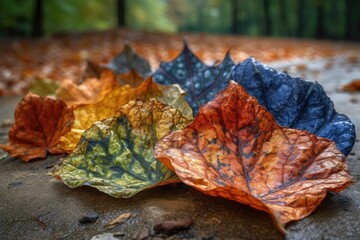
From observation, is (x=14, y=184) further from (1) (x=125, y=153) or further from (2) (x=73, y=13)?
(2) (x=73, y=13)

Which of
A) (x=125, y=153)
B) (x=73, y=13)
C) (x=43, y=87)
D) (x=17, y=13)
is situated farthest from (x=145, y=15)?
(x=125, y=153)

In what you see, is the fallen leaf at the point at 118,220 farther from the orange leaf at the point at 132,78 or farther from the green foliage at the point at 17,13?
the green foliage at the point at 17,13

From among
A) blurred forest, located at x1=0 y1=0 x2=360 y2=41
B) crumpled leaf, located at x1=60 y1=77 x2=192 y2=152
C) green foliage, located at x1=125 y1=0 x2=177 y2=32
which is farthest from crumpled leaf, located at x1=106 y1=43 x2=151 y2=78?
green foliage, located at x1=125 y1=0 x2=177 y2=32

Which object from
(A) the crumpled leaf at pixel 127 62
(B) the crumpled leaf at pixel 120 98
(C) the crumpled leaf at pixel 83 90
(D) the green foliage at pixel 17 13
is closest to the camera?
(B) the crumpled leaf at pixel 120 98

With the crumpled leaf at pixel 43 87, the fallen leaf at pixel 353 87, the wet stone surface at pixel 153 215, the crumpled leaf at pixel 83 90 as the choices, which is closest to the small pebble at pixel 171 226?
the wet stone surface at pixel 153 215

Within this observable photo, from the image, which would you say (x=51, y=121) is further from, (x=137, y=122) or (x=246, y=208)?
(x=246, y=208)

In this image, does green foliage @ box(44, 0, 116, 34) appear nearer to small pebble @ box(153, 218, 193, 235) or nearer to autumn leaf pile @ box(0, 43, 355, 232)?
autumn leaf pile @ box(0, 43, 355, 232)
